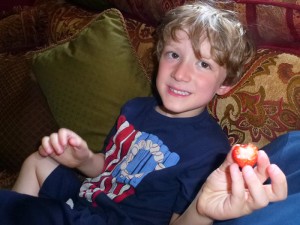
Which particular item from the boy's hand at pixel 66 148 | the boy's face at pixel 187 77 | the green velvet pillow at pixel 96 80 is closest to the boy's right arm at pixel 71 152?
the boy's hand at pixel 66 148

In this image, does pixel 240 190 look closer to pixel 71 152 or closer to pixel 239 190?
pixel 239 190

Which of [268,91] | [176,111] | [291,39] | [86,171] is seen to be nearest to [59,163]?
[86,171]

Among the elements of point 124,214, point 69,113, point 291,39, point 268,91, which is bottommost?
point 124,214

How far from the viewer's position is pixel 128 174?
125 centimetres

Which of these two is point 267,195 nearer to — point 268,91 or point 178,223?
point 178,223

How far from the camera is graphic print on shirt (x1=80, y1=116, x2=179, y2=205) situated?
1.23 meters

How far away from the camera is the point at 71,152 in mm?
1213

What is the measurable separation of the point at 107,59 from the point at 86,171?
15.3 inches

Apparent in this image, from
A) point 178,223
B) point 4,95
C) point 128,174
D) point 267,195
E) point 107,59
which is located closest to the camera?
point 267,195

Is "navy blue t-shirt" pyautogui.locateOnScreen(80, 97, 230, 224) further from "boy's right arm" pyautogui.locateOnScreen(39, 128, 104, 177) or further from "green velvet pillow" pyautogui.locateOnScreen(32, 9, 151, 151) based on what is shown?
"green velvet pillow" pyautogui.locateOnScreen(32, 9, 151, 151)

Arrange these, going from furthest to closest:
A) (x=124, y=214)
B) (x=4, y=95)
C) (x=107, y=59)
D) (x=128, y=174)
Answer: (x=4, y=95)
(x=107, y=59)
(x=128, y=174)
(x=124, y=214)

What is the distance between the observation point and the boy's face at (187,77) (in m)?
1.18

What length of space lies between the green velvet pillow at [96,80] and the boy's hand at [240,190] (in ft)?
2.12

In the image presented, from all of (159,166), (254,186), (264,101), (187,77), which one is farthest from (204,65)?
(254,186)
